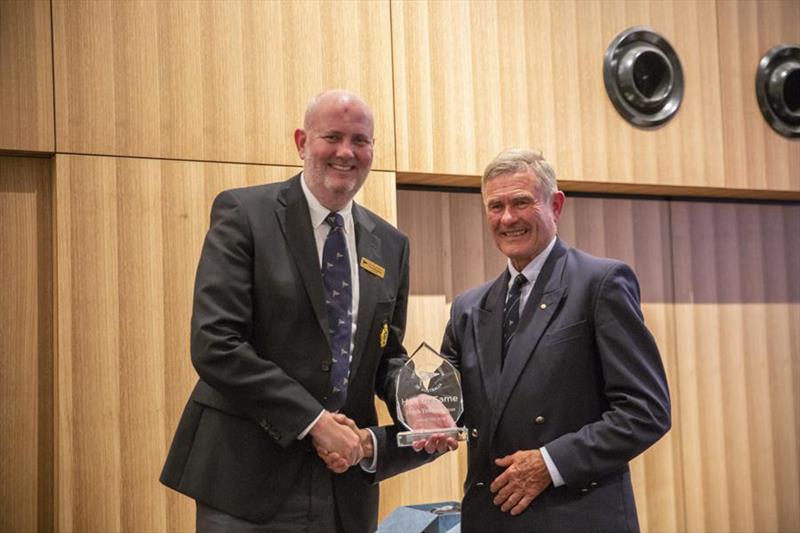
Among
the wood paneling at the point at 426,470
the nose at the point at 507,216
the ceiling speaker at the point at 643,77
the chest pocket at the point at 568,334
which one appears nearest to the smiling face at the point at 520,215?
the nose at the point at 507,216

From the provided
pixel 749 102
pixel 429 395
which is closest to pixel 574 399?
pixel 429 395

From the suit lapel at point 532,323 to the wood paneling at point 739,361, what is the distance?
2717 mm

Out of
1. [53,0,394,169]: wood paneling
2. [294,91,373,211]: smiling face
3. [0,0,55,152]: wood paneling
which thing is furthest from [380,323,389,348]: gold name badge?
[0,0,55,152]: wood paneling

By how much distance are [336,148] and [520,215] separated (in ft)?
1.61

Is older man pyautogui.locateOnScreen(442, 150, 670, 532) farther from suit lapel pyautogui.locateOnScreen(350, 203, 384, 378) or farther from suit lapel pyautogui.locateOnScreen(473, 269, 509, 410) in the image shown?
suit lapel pyautogui.locateOnScreen(350, 203, 384, 378)

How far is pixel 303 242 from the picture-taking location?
7.95 feet

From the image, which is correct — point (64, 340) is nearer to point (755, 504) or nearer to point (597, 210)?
point (597, 210)

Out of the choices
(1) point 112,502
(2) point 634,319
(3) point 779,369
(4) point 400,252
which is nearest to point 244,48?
(4) point 400,252

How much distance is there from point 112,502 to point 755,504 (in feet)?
10.8

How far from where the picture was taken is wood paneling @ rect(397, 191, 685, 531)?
14.6ft

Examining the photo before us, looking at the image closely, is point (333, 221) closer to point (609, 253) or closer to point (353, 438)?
point (353, 438)

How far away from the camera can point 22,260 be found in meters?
3.48

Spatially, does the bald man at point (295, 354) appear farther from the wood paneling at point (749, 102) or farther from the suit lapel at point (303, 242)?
the wood paneling at point (749, 102)

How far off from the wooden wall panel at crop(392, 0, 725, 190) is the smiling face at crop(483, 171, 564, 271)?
149cm
